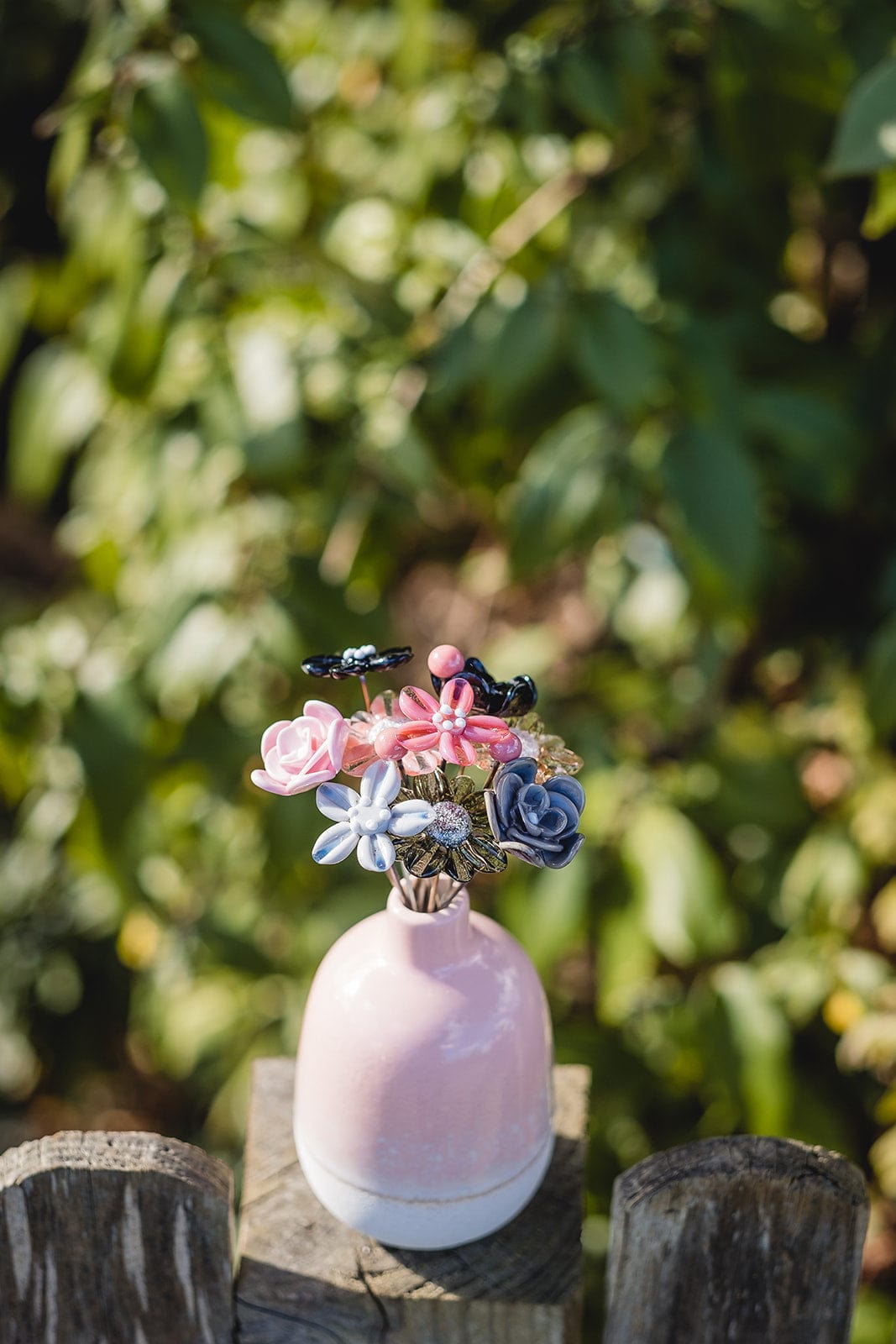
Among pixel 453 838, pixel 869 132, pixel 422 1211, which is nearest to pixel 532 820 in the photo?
pixel 453 838

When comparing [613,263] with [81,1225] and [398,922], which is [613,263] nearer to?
[398,922]

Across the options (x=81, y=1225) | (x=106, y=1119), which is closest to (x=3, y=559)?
(x=106, y=1119)

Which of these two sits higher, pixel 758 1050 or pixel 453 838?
pixel 453 838

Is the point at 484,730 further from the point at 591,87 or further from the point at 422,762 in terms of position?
the point at 591,87

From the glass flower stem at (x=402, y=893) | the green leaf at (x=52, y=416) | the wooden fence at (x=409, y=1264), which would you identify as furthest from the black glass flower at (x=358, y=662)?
the green leaf at (x=52, y=416)

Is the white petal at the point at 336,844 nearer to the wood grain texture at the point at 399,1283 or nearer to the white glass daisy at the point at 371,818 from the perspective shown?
the white glass daisy at the point at 371,818

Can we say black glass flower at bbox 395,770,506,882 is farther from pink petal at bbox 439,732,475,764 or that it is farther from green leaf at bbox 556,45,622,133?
green leaf at bbox 556,45,622,133
